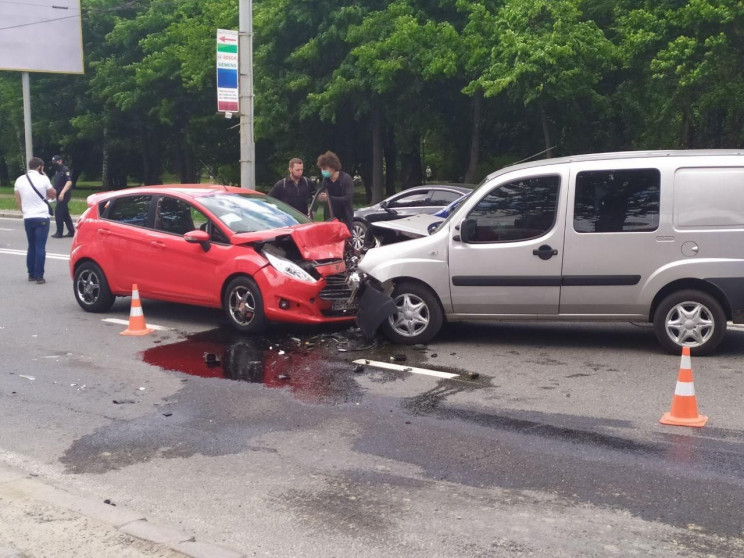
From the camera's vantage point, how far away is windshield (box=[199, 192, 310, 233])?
1020 centimetres

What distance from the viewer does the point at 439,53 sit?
91.8ft

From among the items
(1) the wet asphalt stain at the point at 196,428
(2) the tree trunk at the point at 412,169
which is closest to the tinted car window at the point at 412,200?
(1) the wet asphalt stain at the point at 196,428

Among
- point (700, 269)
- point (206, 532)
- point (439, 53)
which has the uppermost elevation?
point (439, 53)

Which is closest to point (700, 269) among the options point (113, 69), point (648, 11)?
point (648, 11)

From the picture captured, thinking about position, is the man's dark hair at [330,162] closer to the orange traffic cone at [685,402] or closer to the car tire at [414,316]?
the car tire at [414,316]

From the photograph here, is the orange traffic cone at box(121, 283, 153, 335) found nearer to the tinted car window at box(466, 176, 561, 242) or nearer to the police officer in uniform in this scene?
the tinted car window at box(466, 176, 561, 242)

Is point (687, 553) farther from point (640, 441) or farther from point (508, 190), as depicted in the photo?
point (508, 190)

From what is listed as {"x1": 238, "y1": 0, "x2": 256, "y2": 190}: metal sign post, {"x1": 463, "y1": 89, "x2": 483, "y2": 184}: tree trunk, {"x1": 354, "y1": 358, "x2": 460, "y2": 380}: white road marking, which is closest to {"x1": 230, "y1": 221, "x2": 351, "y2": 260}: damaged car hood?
{"x1": 354, "y1": 358, "x2": 460, "y2": 380}: white road marking

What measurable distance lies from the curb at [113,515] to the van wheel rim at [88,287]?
230 inches

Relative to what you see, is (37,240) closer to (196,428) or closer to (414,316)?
(414,316)

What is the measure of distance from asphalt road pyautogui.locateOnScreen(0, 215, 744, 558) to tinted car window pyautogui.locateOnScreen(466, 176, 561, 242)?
114cm

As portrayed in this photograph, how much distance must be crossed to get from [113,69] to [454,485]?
42367 millimetres

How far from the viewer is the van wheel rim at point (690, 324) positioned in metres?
8.24

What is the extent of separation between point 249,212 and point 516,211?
3300 millimetres
